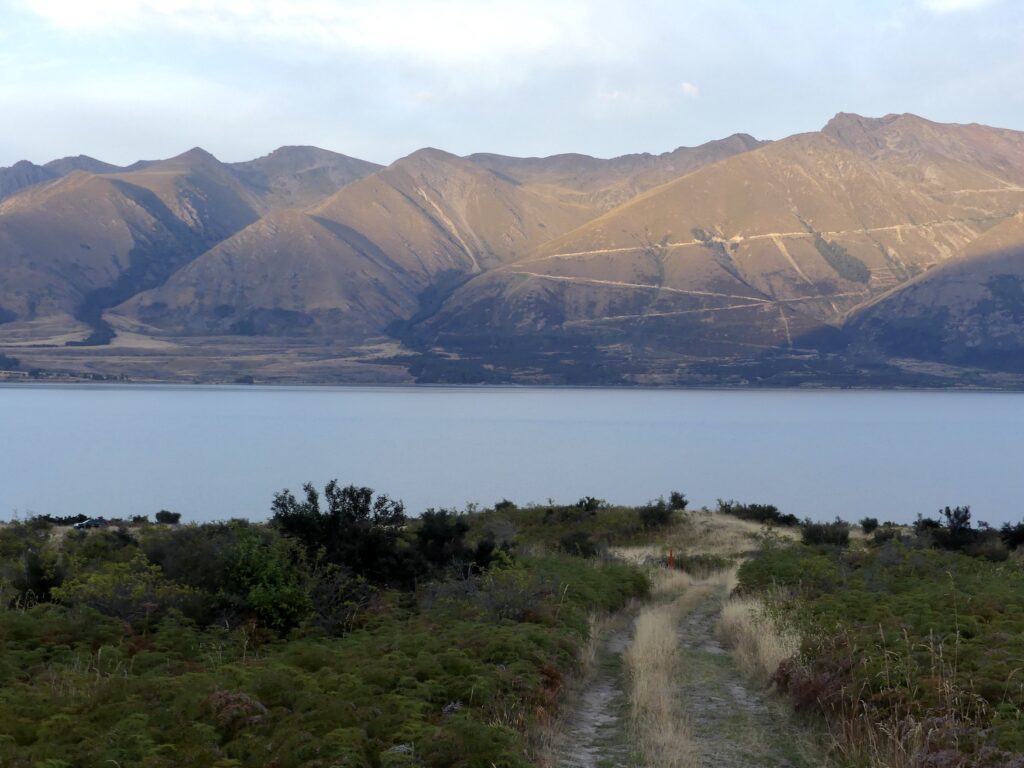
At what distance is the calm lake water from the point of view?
70.4 m

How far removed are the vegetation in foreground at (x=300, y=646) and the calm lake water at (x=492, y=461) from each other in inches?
1592

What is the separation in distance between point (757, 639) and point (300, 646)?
19.9ft

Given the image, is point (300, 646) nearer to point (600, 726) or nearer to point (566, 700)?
point (566, 700)

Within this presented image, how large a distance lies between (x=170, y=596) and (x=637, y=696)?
6.18 meters

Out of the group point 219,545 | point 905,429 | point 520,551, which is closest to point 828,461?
point 905,429

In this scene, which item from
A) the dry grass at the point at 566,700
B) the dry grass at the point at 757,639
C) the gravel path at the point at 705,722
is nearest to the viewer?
the dry grass at the point at 566,700

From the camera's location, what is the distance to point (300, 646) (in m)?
11.5

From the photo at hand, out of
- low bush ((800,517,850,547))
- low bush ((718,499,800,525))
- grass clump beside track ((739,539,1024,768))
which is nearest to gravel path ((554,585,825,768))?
grass clump beside track ((739,539,1024,768))

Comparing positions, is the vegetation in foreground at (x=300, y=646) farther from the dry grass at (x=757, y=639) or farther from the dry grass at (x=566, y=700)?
the dry grass at (x=757, y=639)

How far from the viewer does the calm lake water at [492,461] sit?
231ft

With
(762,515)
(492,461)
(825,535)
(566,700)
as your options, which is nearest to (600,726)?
(566,700)

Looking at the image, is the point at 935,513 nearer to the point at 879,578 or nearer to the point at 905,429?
the point at 879,578

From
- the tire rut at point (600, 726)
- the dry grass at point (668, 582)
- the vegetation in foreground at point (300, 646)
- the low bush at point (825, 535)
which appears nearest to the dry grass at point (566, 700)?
the tire rut at point (600, 726)

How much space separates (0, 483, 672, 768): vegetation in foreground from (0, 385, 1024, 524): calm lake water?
40.4m
